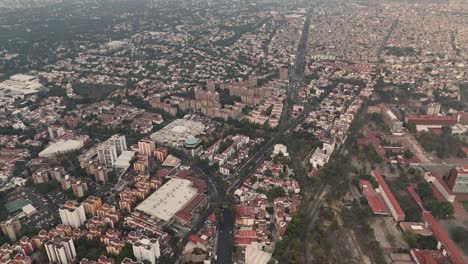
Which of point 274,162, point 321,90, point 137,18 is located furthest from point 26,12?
point 274,162

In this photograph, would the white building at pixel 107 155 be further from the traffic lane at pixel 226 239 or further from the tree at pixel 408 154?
the tree at pixel 408 154

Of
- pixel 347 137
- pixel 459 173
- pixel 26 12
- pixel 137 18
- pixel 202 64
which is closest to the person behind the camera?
pixel 459 173

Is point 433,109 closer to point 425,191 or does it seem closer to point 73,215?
point 425,191

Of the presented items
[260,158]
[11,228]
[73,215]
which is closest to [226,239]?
[73,215]

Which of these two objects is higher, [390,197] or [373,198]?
[390,197]

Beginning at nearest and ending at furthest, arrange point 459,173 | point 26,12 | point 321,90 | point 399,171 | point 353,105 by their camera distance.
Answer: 1. point 459,173
2. point 399,171
3. point 353,105
4. point 321,90
5. point 26,12

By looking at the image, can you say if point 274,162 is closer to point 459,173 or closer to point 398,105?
point 459,173
